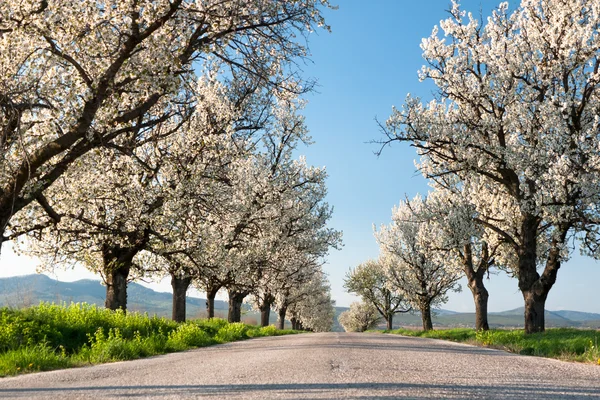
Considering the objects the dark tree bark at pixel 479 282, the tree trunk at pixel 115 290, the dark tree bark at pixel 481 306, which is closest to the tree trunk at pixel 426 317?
the dark tree bark at pixel 479 282

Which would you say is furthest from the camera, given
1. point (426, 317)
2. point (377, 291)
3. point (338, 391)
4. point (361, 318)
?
point (361, 318)

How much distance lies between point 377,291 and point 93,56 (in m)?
56.4

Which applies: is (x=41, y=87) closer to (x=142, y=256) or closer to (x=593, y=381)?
(x=593, y=381)

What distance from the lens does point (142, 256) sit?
2131cm

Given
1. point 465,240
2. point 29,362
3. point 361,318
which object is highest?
point 465,240

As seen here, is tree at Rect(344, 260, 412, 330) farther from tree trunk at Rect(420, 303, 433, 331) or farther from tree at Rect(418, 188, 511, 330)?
tree at Rect(418, 188, 511, 330)

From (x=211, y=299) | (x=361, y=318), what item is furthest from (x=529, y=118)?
(x=361, y=318)

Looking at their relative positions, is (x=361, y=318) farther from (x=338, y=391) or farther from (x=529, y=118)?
(x=338, y=391)

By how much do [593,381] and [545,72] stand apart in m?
14.6

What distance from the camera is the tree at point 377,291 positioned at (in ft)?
196

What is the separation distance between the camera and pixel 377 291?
61.9 m

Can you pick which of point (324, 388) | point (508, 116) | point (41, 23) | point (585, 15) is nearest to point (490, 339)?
point (508, 116)

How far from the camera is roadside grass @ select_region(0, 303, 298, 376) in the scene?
8391 mm

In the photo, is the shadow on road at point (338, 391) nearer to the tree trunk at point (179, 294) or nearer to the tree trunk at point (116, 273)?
the tree trunk at point (116, 273)
